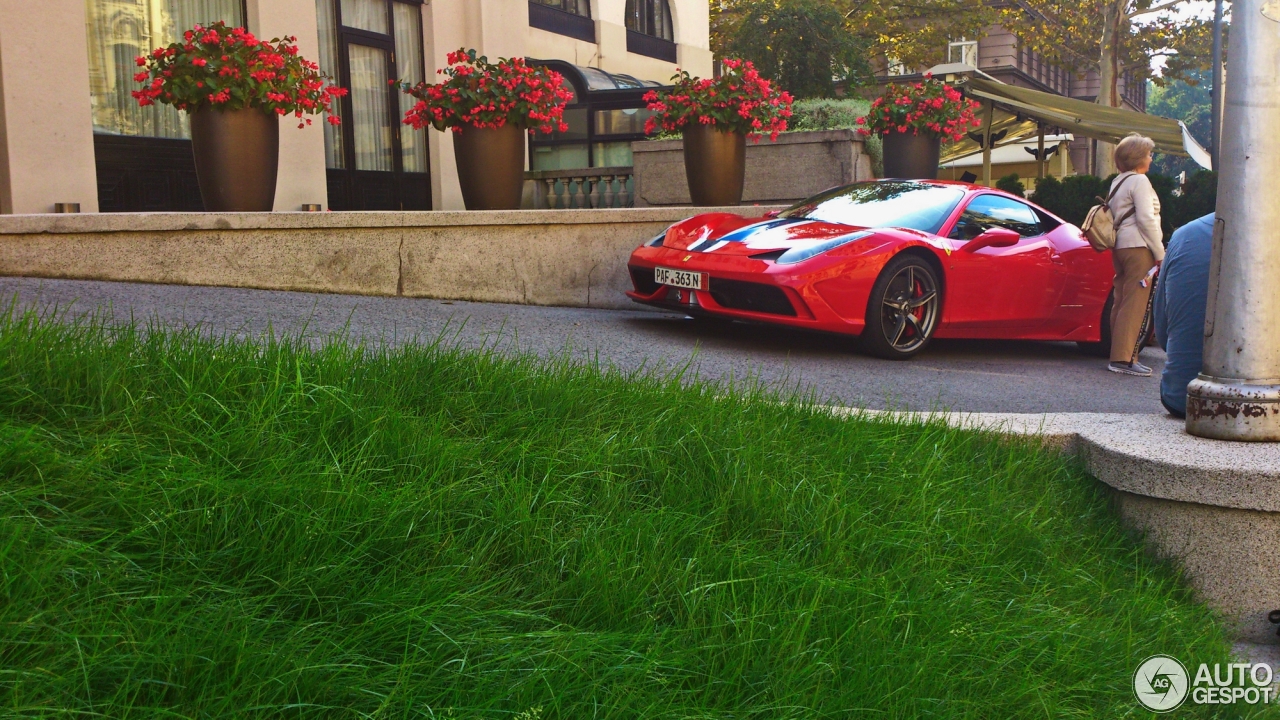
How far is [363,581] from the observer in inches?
101

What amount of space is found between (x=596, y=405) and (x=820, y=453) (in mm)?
826

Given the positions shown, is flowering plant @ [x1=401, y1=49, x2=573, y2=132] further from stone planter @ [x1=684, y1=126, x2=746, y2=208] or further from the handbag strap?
the handbag strap

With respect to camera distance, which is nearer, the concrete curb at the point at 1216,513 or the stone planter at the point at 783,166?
the concrete curb at the point at 1216,513

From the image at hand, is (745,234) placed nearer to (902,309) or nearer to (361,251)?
(902,309)

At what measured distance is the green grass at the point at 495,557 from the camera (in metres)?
2.20

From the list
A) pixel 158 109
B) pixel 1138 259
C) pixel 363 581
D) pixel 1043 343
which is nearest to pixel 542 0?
pixel 158 109

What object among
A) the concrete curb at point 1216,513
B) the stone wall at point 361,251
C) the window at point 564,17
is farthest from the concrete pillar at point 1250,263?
the window at point 564,17

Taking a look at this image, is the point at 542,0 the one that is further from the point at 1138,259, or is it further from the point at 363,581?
the point at 363,581

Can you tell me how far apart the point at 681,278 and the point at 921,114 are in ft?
19.4

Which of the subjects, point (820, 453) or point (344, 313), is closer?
point (820, 453)

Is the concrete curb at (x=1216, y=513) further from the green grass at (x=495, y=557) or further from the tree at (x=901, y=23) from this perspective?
the tree at (x=901, y=23)

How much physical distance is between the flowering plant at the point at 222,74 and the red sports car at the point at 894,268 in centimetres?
285

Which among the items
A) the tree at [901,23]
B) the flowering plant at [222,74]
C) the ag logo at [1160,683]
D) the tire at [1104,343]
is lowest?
the ag logo at [1160,683]

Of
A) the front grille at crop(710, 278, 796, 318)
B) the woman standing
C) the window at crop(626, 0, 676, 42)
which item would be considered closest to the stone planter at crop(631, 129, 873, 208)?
the woman standing
